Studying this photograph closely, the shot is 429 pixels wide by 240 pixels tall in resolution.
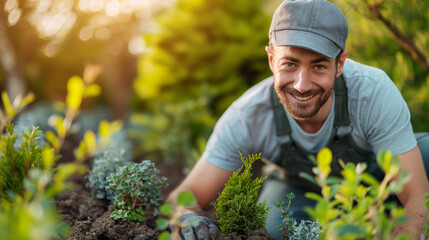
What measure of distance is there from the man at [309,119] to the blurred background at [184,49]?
1.94ft

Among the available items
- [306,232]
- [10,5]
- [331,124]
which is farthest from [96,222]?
[10,5]

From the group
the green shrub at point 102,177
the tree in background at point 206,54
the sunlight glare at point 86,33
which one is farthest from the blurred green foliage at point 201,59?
the sunlight glare at point 86,33

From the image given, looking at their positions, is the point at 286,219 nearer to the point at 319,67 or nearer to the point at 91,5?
the point at 319,67

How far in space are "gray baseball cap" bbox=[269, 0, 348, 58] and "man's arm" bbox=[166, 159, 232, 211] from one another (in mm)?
892

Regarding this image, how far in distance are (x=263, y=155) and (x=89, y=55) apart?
27.8 ft

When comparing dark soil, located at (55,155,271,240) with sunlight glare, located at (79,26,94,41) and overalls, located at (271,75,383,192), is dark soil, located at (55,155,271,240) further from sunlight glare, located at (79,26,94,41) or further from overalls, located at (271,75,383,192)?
sunlight glare, located at (79,26,94,41)

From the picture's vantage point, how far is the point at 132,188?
185cm

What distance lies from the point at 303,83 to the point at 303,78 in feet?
0.09

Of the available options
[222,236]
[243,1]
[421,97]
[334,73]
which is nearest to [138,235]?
[222,236]

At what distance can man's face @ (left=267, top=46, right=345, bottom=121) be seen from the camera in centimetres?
201

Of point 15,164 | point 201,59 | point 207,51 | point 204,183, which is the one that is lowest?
point 204,183

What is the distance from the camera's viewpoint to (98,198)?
227 centimetres

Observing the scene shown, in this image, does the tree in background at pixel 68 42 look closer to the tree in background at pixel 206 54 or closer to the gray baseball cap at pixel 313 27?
the tree in background at pixel 206 54

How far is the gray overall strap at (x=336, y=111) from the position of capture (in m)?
2.31
